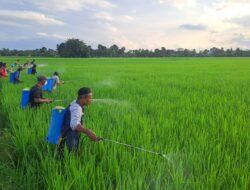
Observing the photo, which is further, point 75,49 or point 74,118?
point 75,49

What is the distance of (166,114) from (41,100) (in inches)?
96.7

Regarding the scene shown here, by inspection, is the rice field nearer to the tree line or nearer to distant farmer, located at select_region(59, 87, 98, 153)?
distant farmer, located at select_region(59, 87, 98, 153)

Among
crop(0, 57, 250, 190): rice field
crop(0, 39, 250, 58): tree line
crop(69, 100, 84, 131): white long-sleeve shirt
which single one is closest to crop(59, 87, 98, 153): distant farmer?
crop(69, 100, 84, 131): white long-sleeve shirt

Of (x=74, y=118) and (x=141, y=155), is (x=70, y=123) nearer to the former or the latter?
(x=74, y=118)

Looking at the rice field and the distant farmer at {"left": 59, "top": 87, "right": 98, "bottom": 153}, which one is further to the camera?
the distant farmer at {"left": 59, "top": 87, "right": 98, "bottom": 153}

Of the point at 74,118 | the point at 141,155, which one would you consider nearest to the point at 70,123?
the point at 74,118

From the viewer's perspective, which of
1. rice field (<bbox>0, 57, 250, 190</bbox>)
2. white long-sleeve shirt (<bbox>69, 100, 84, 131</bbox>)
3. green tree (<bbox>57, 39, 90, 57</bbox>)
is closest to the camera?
rice field (<bbox>0, 57, 250, 190</bbox>)

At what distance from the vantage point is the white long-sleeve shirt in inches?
121

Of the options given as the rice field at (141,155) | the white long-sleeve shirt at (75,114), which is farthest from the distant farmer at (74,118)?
the rice field at (141,155)

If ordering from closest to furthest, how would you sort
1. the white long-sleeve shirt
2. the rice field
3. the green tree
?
the rice field < the white long-sleeve shirt < the green tree

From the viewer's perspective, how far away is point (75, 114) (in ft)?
10.3

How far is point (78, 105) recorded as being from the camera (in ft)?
10.5

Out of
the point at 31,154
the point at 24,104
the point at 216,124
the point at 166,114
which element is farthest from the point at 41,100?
the point at 216,124

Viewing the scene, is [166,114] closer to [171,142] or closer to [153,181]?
[171,142]
